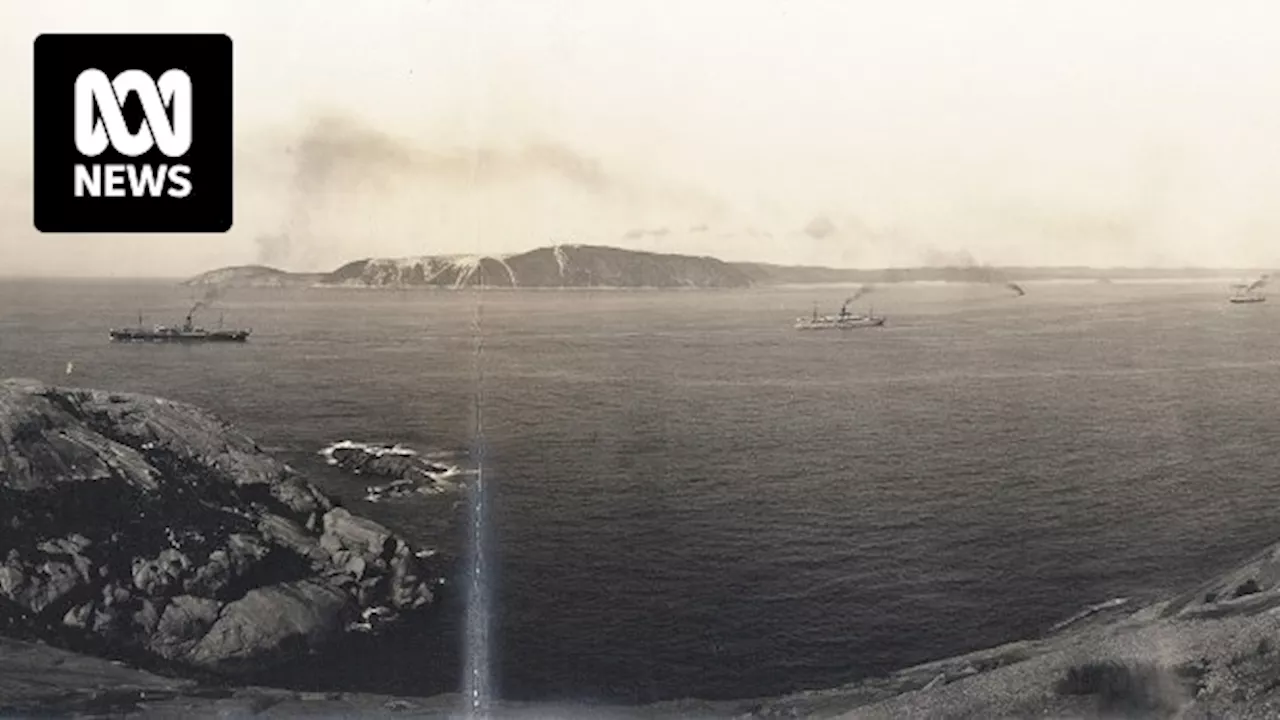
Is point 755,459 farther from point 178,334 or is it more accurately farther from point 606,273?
point 178,334

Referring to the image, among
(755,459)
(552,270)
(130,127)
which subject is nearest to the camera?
(130,127)

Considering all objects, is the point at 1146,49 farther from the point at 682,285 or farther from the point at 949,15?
the point at 682,285

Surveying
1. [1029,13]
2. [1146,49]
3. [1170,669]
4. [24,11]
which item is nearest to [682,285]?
[1029,13]

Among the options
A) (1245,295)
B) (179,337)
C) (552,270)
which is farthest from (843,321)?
(179,337)

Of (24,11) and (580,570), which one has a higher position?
(24,11)

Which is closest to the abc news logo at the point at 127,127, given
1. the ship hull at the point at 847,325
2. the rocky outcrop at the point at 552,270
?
the rocky outcrop at the point at 552,270

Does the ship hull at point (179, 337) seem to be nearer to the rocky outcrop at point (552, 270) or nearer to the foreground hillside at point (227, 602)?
the foreground hillside at point (227, 602)
